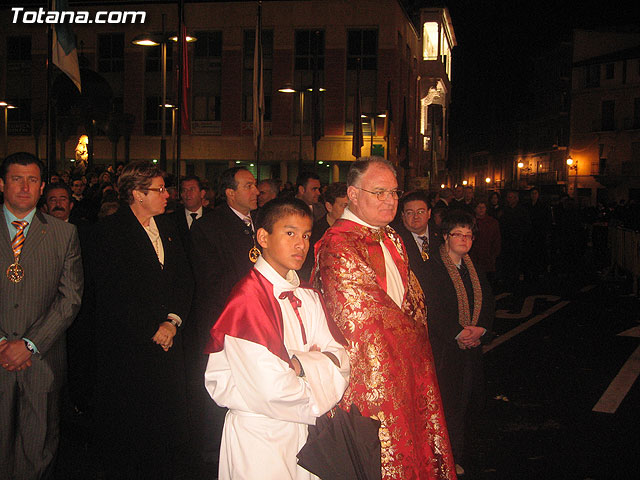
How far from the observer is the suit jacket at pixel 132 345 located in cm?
443

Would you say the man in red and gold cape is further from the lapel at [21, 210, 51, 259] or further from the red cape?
the lapel at [21, 210, 51, 259]

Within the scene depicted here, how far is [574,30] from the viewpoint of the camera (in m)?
58.6

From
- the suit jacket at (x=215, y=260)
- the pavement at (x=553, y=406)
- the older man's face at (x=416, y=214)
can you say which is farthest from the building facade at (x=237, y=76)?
the suit jacket at (x=215, y=260)

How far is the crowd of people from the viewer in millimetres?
2926

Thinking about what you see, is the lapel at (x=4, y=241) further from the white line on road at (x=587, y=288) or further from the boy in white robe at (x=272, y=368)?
the white line on road at (x=587, y=288)

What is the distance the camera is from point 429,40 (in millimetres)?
55219

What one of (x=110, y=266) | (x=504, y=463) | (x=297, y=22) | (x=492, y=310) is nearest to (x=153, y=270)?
(x=110, y=266)

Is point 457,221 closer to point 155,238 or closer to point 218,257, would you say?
point 218,257

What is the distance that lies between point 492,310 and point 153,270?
8.54ft

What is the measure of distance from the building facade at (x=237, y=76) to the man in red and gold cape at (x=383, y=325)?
34.8m

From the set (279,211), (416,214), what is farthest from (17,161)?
(416,214)

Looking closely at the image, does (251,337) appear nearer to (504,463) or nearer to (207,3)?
(504,463)

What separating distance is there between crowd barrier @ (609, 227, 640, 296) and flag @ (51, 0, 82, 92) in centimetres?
1124

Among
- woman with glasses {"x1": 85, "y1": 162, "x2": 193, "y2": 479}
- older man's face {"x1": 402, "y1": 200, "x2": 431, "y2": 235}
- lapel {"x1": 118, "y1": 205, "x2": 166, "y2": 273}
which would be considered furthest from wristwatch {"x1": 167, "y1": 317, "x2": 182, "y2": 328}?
older man's face {"x1": 402, "y1": 200, "x2": 431, "y2": 235}
